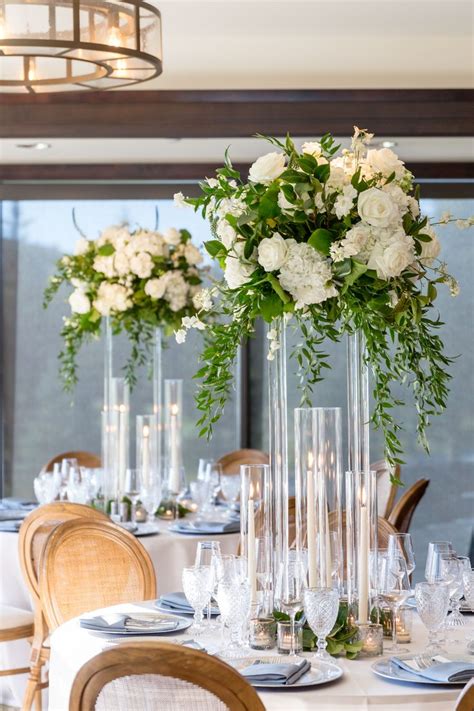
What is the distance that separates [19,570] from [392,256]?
117 inches

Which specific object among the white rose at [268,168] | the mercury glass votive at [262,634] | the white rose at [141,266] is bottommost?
the mercury glass votive at [262,634]

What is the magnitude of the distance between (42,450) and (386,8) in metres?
3.85

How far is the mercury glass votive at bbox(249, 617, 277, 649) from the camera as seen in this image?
2781 mm

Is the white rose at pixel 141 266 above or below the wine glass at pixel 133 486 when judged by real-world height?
above

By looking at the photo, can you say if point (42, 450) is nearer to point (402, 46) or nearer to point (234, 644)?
point (402, 46)

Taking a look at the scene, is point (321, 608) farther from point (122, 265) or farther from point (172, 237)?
point (172, 237)

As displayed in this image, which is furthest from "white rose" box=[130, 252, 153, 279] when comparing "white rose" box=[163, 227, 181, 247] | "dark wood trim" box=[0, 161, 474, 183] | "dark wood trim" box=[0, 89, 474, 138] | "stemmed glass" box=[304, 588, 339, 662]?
"stemmed glass" box=[304, 588, 339, 662]

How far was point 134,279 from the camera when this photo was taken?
5891 mm

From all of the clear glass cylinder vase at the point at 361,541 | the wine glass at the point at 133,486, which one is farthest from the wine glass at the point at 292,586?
the wine glass at the point at 133,486

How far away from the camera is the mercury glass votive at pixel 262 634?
278cm

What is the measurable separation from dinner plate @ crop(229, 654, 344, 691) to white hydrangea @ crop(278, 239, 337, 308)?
2.85ft

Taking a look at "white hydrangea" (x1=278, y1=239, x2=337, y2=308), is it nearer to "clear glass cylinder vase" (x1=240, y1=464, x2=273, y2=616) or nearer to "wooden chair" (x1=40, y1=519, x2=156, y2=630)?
"clear glass cylinder vase" (x1=240, y1=464, x2=273, y2=616)

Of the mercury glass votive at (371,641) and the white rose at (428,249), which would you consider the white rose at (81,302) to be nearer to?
the white rose at (428,249)

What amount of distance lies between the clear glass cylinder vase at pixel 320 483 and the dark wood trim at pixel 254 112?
3.70 metres
